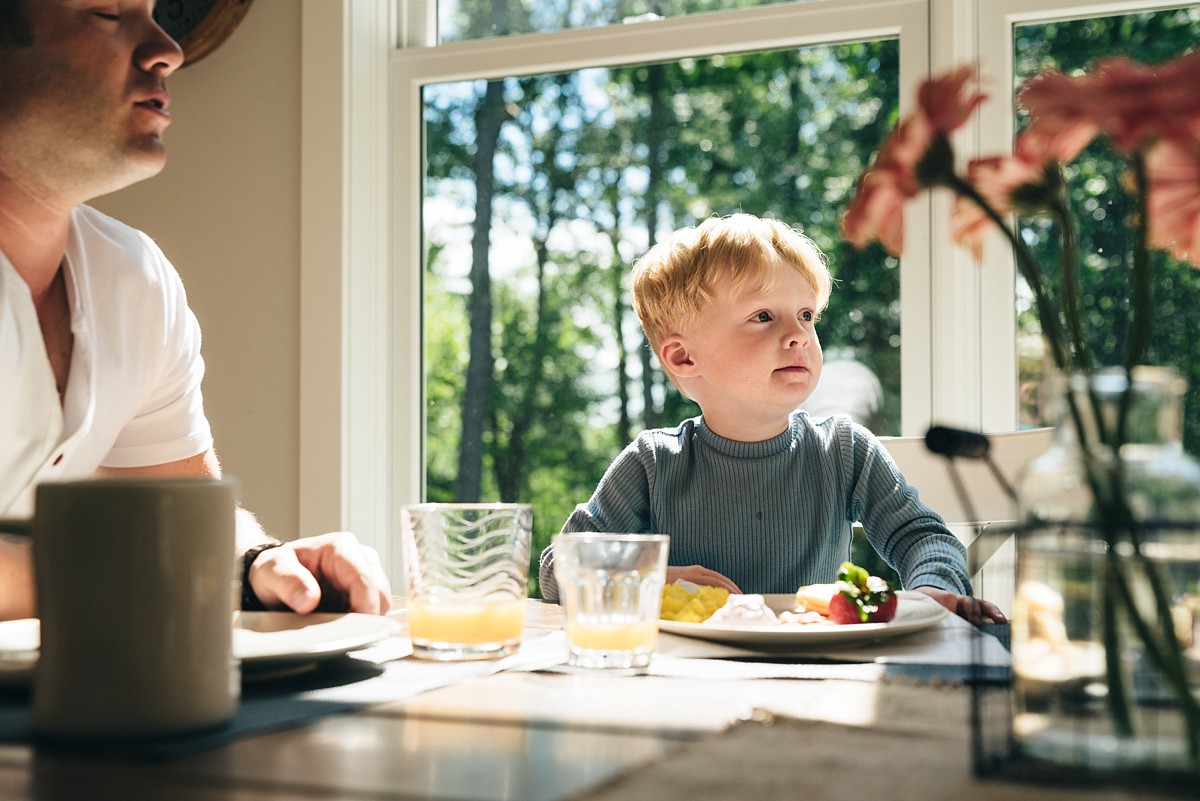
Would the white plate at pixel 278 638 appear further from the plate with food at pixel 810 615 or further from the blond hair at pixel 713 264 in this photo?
the blond hair at pixel 713 264

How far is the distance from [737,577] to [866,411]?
783 mm

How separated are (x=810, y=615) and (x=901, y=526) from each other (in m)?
0.64

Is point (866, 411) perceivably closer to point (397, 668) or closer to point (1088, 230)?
point (1088, 230)

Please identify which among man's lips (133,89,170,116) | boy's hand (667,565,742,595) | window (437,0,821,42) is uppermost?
window (437,0,821,42)

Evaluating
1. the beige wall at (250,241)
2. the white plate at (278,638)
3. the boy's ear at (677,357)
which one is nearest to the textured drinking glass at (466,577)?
the white plate at (278,638)

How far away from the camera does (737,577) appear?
176 cm

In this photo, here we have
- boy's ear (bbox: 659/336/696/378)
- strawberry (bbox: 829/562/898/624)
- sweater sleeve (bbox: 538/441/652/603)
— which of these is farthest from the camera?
boy's ear (bbox: 659/336/696/378)

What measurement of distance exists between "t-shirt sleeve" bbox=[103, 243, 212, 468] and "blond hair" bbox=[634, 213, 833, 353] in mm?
759

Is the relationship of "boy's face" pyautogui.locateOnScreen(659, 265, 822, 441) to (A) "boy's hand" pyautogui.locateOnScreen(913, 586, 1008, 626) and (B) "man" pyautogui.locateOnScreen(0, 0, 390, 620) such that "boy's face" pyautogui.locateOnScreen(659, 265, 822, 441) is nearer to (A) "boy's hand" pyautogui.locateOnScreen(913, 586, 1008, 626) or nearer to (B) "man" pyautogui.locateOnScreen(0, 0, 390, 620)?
(A) "boy's hand" pyautogui.locateOnScreen(913, 586, 1008, 626)

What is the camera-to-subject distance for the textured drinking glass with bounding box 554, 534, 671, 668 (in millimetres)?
854

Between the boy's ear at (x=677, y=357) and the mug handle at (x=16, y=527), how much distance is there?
53.4 inches

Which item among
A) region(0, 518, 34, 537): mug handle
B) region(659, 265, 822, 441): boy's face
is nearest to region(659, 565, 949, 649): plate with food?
region(0, 518, 34, 537): mug handle

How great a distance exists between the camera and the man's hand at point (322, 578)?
105 cm

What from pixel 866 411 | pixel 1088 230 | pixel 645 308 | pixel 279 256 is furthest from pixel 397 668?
pixel 279 256
